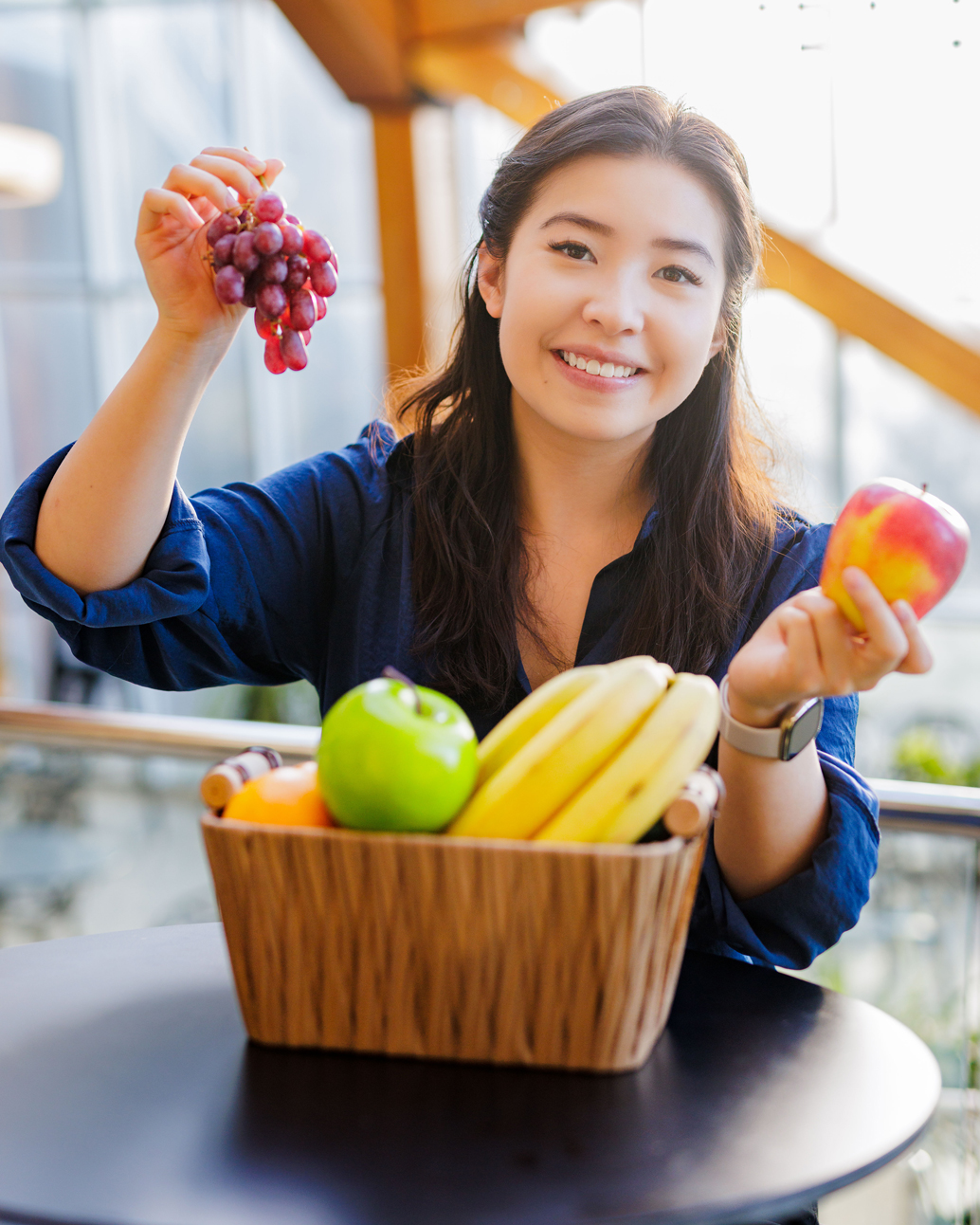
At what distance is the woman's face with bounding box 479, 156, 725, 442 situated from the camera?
1158 mm

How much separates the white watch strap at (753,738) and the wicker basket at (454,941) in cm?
20

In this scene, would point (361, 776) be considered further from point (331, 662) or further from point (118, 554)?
point (331, 662)

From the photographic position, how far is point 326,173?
673 centimetres

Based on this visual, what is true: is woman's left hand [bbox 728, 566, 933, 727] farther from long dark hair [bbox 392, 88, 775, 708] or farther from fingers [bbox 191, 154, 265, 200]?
fingers [bbox 191, 154, 265, 200]

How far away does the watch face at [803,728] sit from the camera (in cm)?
91

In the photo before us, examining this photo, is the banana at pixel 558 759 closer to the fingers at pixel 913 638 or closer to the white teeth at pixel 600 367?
the fingers at pixel 913 638

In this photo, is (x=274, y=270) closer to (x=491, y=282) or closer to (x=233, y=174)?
(x=233, y=174)

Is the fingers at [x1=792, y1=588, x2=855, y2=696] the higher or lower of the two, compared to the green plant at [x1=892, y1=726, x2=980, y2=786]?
higher

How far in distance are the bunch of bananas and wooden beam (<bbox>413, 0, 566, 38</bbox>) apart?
392 centimetres

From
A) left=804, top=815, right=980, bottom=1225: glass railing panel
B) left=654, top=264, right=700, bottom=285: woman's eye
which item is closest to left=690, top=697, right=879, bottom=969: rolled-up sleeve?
left=804, top=815, right=980, bottom=1225: glass railing panel

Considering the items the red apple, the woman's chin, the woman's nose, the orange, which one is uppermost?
the woman's nose

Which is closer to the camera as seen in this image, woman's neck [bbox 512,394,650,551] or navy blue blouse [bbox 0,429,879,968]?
navy blue blouse [bbox 0,429,879,968]

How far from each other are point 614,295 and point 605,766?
58 cm

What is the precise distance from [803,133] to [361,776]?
135 inches
